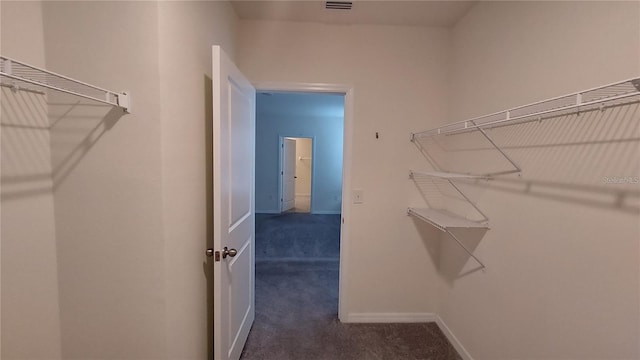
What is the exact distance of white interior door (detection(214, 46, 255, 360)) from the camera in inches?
53.5

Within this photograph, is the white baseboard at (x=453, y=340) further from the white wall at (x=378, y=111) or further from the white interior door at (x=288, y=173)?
the white interior door at (x=288, y=173)

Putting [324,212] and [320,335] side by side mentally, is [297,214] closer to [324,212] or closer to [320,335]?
[324,212]

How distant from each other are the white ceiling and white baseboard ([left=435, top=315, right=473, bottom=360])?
247 centimetres

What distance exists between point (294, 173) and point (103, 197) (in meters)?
6.78

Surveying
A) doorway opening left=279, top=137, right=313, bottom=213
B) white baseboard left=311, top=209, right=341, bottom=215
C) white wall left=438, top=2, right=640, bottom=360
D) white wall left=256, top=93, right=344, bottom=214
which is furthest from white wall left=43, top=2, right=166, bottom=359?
white baseboard left=311, top=209, right=341, bottom=215

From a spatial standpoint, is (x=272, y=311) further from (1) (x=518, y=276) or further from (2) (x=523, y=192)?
(2) (x=523, y=192)

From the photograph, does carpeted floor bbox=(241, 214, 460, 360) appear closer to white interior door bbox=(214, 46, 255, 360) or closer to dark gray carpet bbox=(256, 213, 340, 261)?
white interior door bbox=(214, 46, 255, 360)

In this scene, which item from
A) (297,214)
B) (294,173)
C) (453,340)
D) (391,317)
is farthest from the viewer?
(294,173)

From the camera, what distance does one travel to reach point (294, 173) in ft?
25.7

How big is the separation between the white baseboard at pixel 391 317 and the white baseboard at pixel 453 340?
0.08 metres

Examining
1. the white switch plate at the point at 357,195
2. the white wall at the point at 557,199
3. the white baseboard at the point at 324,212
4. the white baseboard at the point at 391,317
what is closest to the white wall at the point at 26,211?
the white switch plate at the point at 357,195

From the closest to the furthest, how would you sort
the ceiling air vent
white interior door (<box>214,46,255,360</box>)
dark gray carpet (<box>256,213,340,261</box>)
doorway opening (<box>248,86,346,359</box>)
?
1. white interior door (<box>214,46,255,360</box>)
2. the ceiling air vent
3. doorway opening (<box>248,86,346,359</box>)
4. dark gray carpet (<box>256,213,340,261</box>)

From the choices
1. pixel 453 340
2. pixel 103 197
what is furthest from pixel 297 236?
pixel 103 197

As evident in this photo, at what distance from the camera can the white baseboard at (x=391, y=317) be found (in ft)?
7.55
